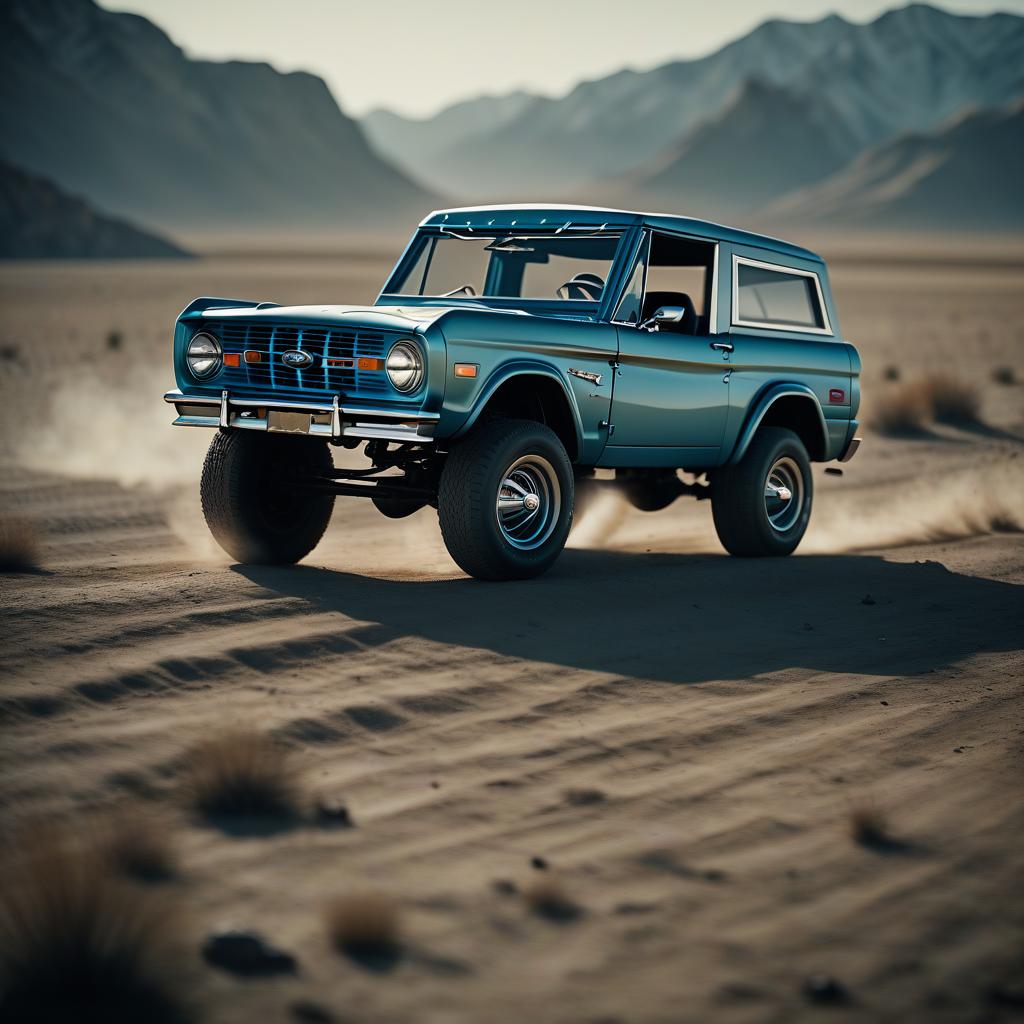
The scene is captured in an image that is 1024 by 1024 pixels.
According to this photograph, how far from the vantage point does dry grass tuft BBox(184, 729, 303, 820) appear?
197 inches

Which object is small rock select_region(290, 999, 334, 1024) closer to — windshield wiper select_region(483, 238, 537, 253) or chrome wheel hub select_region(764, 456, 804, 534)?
windshield wiper select_region(483, 238, 537, 253)

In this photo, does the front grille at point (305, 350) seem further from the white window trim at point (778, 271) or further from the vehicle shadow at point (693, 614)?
the white window trim at point (778, 271)

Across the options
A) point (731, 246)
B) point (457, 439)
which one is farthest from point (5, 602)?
point (731, 246)

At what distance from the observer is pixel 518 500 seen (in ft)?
27.0

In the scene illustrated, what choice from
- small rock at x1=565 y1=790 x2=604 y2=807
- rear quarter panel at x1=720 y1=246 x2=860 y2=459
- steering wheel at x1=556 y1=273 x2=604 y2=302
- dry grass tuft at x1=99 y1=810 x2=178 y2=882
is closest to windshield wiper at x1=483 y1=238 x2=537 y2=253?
steering wheel at x1=556 y1=273 x2=604 y2=302

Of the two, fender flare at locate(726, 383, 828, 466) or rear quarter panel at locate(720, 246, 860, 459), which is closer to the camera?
rear quarter panel at locate(720, 246, 860, 459)

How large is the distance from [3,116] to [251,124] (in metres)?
47.4

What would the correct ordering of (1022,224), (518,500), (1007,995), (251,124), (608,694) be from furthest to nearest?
1. (251,124)
2. (1022,224)
3. (518,500)
4. (608,694)
5. (1007,995)

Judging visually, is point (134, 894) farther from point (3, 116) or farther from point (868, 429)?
point (3, 116)

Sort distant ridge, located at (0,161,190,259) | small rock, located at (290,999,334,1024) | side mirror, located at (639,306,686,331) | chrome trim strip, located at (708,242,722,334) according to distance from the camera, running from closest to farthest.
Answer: small rock, located at (290,999,334,1024)
side mirror, located at (639,306,686,331)
chrome trim strip, located at (708,242,722,334)
distant ridge, located at (0,161,190,259)

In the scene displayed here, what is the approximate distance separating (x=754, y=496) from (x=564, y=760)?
4719mm

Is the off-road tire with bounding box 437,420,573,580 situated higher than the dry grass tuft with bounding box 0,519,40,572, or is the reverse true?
the off-road tire with bounding box 437,420,573,580

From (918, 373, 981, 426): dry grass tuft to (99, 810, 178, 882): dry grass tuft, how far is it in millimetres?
16873

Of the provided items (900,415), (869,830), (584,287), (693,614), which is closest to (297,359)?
(584,287)
